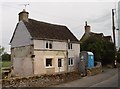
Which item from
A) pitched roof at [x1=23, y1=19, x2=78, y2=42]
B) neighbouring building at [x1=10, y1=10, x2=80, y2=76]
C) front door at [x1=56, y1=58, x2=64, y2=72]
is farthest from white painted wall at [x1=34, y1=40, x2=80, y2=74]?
pitched roof at [x1=23, y1=19, x2=78, y2=42]

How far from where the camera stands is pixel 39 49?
31578 mm

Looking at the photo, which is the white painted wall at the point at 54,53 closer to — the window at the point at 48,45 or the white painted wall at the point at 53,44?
the white painted wall at the point at 53,44

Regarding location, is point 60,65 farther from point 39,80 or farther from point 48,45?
point 39,80

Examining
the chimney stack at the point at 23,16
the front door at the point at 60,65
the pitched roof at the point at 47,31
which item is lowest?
the front door at the point at 60,65

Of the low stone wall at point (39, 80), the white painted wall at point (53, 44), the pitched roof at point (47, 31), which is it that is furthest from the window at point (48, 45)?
the low stone wall at point (39, 80)

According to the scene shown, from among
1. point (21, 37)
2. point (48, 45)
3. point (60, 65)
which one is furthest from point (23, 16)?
point (60, 65)

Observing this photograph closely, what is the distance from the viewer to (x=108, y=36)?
6506 cm

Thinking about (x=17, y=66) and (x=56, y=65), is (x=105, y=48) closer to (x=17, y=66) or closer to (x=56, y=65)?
(x=56, y=65)

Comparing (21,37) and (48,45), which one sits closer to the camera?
(48,45)

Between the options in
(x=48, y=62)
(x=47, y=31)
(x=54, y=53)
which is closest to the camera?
(x=48, y=62)

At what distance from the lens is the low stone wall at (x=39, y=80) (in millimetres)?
16523

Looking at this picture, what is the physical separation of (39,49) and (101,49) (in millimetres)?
15021

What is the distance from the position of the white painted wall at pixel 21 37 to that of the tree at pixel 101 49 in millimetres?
14415

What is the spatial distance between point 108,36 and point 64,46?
3219 centimetres
